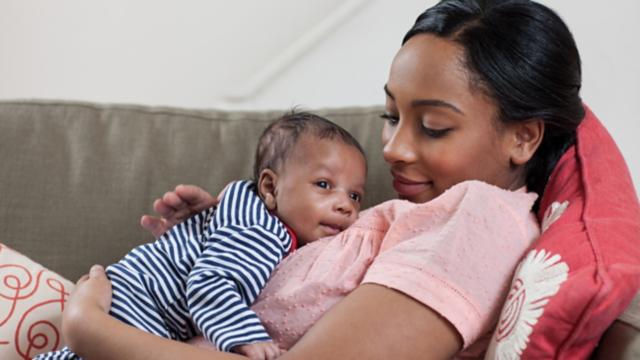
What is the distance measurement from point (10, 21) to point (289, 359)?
2.06 meters

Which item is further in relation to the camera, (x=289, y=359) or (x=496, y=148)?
(x=496, y=148)

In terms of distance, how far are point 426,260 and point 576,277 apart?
19 cm

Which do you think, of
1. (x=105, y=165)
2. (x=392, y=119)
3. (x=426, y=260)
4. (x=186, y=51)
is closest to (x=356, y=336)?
(x=426, y=260)

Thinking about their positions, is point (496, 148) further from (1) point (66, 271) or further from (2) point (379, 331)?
(1) point (66, 271)

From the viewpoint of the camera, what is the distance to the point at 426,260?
113 centimetres

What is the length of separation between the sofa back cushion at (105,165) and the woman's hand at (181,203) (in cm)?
24

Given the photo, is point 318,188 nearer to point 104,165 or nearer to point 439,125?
point 439,125

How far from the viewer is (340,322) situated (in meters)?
1.09

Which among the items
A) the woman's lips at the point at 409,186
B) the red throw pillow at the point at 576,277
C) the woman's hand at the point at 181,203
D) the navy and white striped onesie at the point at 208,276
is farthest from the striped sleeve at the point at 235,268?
the red throw pillow at the point at 576,277

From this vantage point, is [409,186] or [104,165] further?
[104,165]

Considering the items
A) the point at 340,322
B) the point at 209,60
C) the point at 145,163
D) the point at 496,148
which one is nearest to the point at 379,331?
the point at 340,322

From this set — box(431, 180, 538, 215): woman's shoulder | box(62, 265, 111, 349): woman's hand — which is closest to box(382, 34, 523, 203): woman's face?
box(431, 180, 538, 215): woman's shoulder

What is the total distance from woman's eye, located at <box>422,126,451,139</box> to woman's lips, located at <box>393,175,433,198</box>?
0.09 metres

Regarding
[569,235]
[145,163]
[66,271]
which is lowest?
[66,271]
